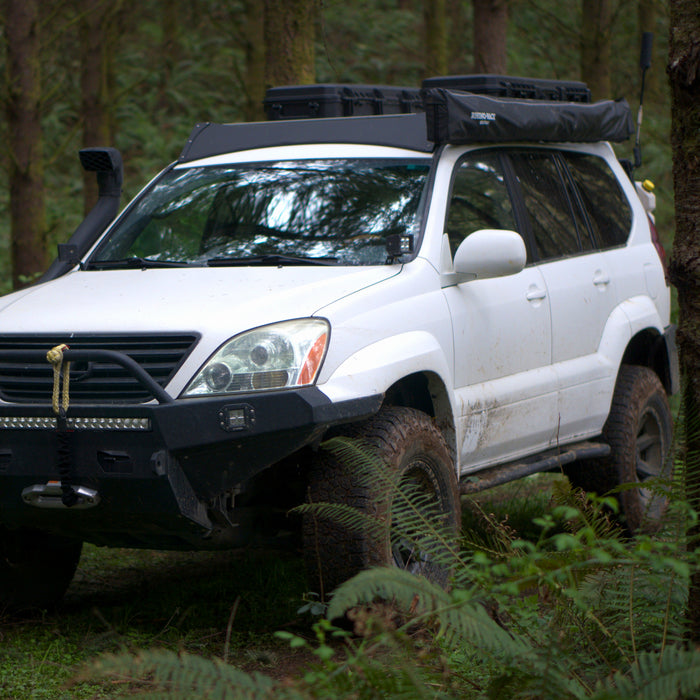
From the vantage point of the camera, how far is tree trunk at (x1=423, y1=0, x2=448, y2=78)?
14336mm

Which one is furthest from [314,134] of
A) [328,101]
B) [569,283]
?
[569,283]

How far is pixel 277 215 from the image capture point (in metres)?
5.21

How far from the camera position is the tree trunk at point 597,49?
1288 cm

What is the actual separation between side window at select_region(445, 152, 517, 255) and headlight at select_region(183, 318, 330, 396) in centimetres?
137

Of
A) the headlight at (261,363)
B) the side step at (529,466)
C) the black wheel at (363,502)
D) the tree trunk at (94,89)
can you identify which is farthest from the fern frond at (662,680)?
the tree trunk at (94,89)

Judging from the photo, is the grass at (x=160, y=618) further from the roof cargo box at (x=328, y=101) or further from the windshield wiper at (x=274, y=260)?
the roof cargo box at (x=328, y=101)

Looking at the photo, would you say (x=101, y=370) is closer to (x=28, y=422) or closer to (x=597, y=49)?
(x=28, y=422)

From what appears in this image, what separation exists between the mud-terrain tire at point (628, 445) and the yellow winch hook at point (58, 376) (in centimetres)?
329

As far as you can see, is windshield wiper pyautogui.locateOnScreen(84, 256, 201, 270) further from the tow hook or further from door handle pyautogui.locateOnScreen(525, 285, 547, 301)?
door handle pyautogui.locateOnScreen(525, 285, 547, 301)

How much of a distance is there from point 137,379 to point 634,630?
1886 millimetres

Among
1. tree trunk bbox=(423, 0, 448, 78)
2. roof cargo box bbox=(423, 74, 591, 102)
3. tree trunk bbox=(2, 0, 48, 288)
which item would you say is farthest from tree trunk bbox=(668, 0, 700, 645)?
tree trunk bbox=(423, 0, 448, 78)

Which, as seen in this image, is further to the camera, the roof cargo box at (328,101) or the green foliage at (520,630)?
the roof cargo box at (328,101)

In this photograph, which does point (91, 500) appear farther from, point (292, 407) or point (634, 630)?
point (634, 630)

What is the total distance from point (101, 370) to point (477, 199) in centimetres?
227
